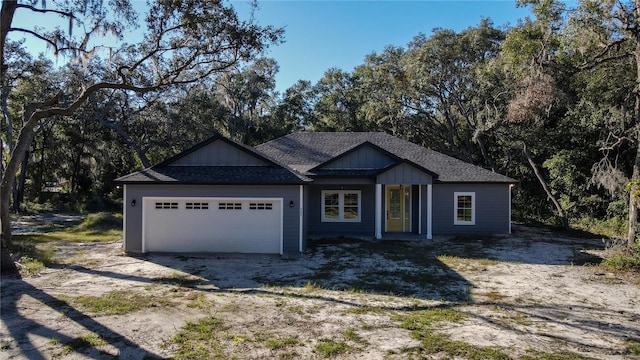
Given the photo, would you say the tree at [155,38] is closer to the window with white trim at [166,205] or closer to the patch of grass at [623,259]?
the window with white trim at [166,205]

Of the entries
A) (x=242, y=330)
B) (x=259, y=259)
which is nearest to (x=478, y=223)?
(x=259, y=259)

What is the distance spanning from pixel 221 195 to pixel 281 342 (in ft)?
23.0

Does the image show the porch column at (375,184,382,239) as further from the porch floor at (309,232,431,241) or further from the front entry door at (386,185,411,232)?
the front entry door at (386,185,411,232)

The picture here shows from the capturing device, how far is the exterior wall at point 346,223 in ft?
49.8

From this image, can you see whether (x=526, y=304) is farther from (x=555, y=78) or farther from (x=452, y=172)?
(x=555, y=78)

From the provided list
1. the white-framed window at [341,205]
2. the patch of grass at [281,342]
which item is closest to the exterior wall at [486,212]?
the white-framed window at [341,205]

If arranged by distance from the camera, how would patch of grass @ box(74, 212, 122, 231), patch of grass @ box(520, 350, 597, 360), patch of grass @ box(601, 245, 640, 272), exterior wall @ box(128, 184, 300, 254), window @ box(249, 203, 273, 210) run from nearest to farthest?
patch of grass @ box(520, 350, 597, 360)
patch of grass @ box(601, 245, 640, 272)
exterior wall @ box(128, 184, 300, 254)
window @ box(249, 203, 273, 210)
patch of grass @ box(74, 212, 122, 231)

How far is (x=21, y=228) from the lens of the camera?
58.3 feet

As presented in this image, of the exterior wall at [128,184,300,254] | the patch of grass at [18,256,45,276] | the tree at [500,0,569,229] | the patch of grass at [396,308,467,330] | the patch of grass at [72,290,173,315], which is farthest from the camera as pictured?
the tree at [500,0,569,229]

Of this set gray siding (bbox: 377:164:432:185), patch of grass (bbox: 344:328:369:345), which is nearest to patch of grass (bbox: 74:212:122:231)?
gray siding (bbox: 377:164:432:185)

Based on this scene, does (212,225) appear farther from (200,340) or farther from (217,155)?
(200,340)

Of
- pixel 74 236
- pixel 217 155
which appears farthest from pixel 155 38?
pixel 74 236

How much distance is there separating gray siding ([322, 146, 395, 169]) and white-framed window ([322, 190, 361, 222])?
1046mm

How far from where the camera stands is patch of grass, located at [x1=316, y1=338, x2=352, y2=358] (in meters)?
4.80
